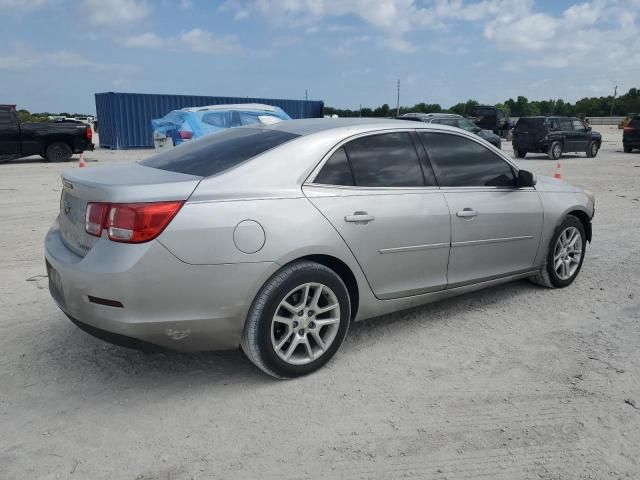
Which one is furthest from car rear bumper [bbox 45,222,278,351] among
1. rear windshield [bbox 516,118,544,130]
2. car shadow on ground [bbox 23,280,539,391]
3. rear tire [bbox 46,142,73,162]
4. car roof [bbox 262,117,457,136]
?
rear windshield [bbox 516,118,544,130]

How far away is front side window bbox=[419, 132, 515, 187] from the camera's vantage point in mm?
4043

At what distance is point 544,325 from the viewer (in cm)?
422

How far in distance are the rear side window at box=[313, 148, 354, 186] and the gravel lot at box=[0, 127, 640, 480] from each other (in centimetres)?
115

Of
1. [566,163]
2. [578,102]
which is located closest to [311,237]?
[566,163]

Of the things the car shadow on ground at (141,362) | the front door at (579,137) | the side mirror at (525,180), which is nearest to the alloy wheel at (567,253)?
the side mirror at (525,180)

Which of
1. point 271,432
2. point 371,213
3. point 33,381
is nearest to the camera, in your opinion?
point 271,432

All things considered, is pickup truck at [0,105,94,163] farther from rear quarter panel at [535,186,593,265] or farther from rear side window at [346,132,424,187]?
rear quarter panel at [535,186,593,265]

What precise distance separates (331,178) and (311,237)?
0.48 meters

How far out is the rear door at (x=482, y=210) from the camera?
4.02m

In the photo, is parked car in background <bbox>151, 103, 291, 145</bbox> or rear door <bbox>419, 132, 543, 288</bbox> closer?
rear door <bbox>419, 132, 543, 288</bbox>

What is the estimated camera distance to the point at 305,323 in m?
3.27

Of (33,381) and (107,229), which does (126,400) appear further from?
(107,229)

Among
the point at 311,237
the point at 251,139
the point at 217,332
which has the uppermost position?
the point at 251,139

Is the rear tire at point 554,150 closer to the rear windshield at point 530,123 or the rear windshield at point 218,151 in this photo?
the rear windshield at point 530,123
